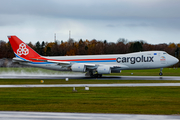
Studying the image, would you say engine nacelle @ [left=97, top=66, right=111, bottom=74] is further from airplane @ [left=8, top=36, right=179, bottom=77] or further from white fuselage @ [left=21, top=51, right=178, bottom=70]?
white fuselage @ [left=21, top=51, right=178, bottom=70]

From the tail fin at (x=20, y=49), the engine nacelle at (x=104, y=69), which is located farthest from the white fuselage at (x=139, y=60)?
the tail fin at (x=20, y=49)

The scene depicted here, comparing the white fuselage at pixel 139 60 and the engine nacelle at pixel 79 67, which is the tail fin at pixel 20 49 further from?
the white fuselage at pixel 139 60

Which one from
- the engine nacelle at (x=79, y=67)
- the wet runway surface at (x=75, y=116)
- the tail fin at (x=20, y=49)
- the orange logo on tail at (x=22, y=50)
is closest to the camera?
the wet runway surface at (x=75, y=116)

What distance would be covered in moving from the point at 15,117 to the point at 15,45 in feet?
113

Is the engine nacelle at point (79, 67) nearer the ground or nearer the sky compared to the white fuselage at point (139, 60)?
nearer the ground

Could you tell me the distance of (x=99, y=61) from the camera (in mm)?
42375

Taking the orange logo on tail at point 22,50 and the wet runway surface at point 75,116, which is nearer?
the wet runway surface at point 75,116

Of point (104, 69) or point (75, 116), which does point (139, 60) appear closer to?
point (104, 69)

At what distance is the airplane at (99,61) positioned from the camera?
40312mm

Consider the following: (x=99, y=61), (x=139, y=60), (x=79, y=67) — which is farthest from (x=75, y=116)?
(x=99, y=61)

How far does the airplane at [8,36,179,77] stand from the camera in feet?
132

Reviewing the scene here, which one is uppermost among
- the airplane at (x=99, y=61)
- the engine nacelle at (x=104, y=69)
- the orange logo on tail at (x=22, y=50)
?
the orange logo on tail at (x=22, y=50)

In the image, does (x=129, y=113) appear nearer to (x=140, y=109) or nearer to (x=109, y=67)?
(x=140, y=109)

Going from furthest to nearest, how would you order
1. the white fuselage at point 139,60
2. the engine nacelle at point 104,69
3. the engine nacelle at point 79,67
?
the engine nacelle at point 79,67 → the white fuselage at point 139,60 → the engine nacelle at point 104,69
